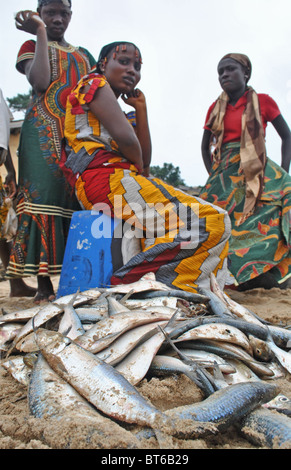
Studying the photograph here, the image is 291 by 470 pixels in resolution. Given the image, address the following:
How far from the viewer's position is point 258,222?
4270mm

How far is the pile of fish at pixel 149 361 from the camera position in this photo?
120 cm

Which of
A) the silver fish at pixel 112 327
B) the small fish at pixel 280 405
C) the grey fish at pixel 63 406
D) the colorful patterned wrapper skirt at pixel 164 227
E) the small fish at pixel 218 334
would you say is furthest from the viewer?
the colorful patterned wrapper skirt at pixel 164 227

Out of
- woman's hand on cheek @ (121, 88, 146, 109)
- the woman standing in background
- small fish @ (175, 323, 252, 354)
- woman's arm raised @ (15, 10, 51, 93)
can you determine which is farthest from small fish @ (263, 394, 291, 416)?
woman's arm raised @ (15, 10, 51, 93)

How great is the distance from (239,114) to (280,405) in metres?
3.89

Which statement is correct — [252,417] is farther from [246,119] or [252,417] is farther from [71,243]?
[246,119]

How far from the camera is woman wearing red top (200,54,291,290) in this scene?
4.13 m

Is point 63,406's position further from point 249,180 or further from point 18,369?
point 249,180

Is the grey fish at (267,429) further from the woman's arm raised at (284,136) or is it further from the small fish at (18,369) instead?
the woman's arm raised at (284,136)

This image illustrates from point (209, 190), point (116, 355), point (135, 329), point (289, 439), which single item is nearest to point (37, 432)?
point (116, 355)

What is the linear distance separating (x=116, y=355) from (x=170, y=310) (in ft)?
1.54

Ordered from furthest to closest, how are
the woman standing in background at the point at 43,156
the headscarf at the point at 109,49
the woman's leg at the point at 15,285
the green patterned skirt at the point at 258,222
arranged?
1. the green patterned skirt at the point at 258,222
2. the woman's leg at the point at 15,285
3. the woman standing in background at the point at 43,156
4. the headscarf at the point at 109,49

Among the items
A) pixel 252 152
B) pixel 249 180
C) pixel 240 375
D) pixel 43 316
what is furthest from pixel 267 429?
pixel 252 152

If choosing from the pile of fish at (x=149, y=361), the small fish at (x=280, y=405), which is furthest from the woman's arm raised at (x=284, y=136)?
the small fish at (x=280, y=405)
